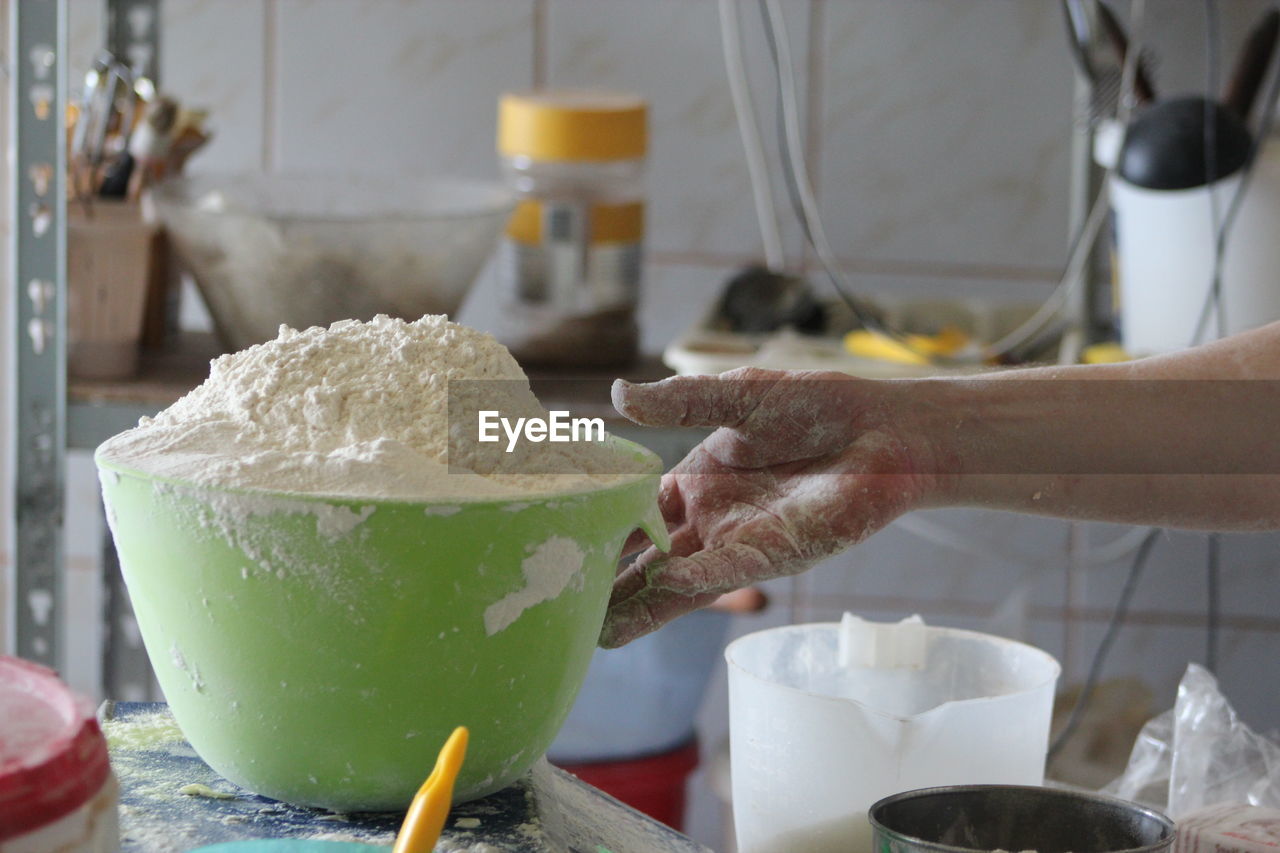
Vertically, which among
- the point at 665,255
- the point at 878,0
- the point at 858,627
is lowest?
the point at 858,627

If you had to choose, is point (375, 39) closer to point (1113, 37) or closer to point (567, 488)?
point (1113, 37)

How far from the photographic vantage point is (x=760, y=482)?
66cm

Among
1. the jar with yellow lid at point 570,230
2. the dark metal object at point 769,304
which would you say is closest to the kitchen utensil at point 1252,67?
the dark metal object at point 769,304

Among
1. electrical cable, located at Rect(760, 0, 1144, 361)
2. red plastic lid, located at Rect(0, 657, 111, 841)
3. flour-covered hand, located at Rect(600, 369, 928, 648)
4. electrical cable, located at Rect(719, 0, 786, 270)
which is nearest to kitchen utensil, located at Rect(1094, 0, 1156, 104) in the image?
electrical cable, located at Rect(760, 0, 1144, 361)

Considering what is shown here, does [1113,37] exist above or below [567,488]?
above

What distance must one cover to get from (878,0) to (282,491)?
43.2 inches

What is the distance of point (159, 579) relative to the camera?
503 millimetres

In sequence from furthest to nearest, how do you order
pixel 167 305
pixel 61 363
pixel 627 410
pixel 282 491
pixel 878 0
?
pixel 878 0, pixel 167 305, pixel 61 363, pixel 627 410, pixel 282 491

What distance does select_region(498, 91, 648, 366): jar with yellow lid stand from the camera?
3.89ft

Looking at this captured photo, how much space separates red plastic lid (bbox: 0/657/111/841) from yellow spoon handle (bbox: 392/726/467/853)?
100mm

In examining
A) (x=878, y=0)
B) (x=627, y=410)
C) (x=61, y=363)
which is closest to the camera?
(x=627, y=410)

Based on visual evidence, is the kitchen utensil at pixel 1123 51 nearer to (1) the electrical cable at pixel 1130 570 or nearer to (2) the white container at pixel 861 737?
(1) the electrical cable at pixel 1130 570

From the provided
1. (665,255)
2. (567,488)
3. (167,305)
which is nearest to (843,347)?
(665,255)

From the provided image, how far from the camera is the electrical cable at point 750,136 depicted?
141cm
